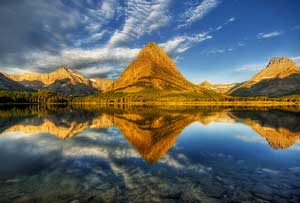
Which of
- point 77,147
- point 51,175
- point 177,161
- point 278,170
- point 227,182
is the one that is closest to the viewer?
point 227,182

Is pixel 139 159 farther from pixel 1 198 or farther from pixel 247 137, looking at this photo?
pixel 247 137

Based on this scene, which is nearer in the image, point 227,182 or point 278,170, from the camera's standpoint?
point 227,182

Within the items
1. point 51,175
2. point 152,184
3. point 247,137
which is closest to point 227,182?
point 152,184

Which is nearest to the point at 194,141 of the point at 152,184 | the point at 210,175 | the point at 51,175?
the point at 210,175

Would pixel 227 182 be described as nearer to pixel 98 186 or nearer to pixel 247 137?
pixel 98 186

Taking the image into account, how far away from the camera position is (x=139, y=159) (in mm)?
29125

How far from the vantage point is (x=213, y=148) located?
37.4m

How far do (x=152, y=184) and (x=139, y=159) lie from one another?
370 inches

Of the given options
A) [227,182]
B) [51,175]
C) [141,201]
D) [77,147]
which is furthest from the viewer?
[77,147]

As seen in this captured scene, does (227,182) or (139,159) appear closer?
(227,182)

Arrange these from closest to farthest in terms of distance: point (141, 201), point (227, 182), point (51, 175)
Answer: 1. point (141, 201)
2. point (227, 182)
3. point (51, 175)

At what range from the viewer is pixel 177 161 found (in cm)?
2834

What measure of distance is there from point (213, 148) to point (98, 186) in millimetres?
23236

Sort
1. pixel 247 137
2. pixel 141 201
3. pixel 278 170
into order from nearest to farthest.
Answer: pixel 141 201
pixel 278 170
pixel 247 137
